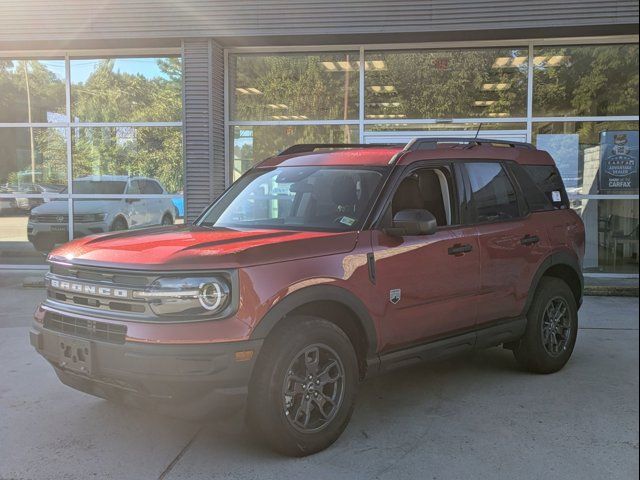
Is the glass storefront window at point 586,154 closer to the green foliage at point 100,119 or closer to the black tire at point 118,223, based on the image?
the green foliage at point 100,119

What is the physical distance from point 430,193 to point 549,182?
160 centimetres

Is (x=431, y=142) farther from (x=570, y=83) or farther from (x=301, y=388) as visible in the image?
(x=570, y=83)

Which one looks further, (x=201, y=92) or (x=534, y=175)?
(x=201, y=92)

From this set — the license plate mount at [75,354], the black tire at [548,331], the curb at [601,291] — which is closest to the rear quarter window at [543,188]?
the black tire at [548,331]

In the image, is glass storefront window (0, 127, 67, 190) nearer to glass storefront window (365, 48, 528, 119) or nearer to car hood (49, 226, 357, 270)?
glass storefront window (365, 48, 528, 119)

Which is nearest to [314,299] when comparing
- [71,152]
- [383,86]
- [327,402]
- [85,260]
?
[327,402]

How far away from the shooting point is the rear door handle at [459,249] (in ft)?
14.1

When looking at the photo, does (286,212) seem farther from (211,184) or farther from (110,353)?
(211,184)

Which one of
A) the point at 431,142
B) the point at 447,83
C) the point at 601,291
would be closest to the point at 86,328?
the point at 431,142

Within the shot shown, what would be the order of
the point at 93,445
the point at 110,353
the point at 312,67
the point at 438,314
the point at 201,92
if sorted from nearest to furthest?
the point at 110,353 < the point at 93,445 < the point at 438,314 < the point at 201,92 < the point at 312,67

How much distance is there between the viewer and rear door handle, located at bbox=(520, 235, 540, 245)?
4867 millimetres

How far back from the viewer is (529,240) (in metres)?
4.92

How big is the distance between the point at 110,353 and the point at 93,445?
90cm

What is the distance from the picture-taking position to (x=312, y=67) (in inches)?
409
